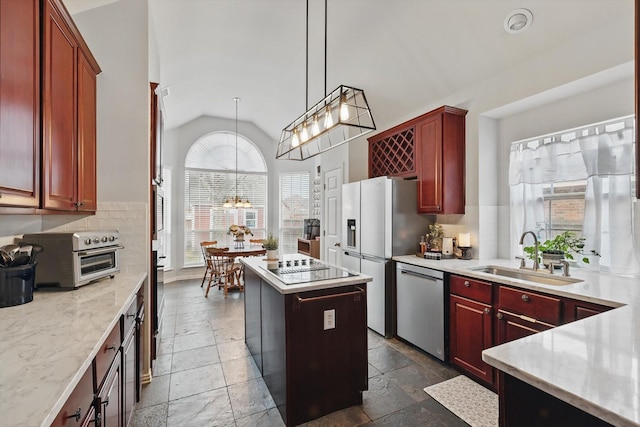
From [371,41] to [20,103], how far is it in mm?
3049

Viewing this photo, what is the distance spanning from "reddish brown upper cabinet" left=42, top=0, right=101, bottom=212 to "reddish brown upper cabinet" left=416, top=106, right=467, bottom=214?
10.0 feet

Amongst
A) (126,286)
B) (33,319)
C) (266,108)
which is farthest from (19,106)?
(266,108)

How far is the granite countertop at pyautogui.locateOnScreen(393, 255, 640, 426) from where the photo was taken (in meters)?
0.77

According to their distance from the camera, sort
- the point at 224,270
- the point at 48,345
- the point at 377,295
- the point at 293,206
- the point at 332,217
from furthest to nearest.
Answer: the point at 293,206, the point at 224,270, the point at 332,217, the point at 377,295, the point at 48,345

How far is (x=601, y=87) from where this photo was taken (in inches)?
97.4

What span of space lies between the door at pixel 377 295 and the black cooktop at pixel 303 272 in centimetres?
88

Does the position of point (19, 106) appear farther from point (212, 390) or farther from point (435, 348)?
point (435, 348)

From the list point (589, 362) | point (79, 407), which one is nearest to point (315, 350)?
point (79, 407)

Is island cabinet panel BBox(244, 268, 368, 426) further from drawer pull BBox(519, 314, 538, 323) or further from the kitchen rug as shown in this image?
drawer pull BBox(519, 314, 538, 323)

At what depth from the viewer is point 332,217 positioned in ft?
15.7

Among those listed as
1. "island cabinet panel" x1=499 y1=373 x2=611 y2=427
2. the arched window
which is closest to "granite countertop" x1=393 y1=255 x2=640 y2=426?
"island cabinet panel" x1=499 y1=373 x2=611 y2=427

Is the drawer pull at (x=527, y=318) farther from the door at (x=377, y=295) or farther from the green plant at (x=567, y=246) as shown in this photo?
the door at (x=377, y=295)

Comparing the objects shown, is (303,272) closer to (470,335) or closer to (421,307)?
(421,307)

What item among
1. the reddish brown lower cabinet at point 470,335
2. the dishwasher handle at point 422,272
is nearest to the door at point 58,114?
the dishwasher handle at point 422,272
